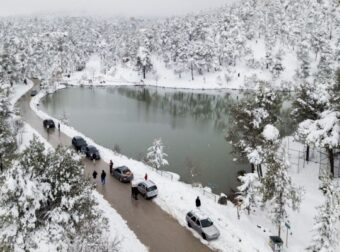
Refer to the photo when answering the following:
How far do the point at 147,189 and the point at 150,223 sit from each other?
3.78 meters

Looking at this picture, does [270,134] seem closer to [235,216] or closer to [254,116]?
[254,116]

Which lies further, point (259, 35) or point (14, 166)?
point (259, 35)

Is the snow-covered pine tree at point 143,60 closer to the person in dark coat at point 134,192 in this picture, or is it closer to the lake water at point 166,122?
the lake water at point 166,122

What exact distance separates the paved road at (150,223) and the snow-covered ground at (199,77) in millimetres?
74922

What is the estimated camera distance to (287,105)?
80938mm

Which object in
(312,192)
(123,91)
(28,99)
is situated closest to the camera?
(312,192)

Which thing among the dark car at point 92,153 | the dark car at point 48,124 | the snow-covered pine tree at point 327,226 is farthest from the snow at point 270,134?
the dark car at point 48,124

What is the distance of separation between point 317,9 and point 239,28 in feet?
99.2

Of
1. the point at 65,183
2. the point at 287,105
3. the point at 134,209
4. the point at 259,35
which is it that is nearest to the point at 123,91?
the point at 287,105

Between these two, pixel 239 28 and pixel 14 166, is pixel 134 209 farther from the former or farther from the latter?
pixel 239 28

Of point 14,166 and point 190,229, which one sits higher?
point 14,166

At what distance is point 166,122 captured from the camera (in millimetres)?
66812

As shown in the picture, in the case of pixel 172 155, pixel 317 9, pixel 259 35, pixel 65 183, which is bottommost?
pixel 172 155

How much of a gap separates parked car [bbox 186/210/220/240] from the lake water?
1259 cm
